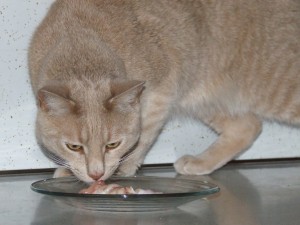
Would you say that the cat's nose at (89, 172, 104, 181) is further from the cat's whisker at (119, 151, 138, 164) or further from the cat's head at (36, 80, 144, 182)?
the cat's whisker at (119, 151, 138, 164)

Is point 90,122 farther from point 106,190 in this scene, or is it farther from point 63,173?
point 63,173

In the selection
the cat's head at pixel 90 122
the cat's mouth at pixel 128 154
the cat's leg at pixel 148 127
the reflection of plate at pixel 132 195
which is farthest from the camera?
the cat's leg at pixel 148 127

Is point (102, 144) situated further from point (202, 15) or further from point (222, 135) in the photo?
point (222, 135)

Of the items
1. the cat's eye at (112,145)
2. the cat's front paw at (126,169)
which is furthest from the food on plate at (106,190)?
the cat's front paw at (126,169)

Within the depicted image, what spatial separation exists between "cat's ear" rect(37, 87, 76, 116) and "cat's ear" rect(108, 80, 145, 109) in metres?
0.13

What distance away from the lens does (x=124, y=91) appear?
2.14m

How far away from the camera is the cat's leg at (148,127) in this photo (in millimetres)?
2600

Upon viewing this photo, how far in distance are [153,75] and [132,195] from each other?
2.14 feet

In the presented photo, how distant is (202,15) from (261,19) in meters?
0.25

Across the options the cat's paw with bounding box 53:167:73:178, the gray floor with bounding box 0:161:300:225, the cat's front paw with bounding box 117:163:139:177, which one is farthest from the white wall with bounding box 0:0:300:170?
the cat's front paw with bounding box 117:163:139:177

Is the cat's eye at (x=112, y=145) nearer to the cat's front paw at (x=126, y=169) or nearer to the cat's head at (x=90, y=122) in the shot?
the cat's head at (x=90, y=122)

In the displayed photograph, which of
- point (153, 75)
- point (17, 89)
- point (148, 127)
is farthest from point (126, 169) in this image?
point (17, 89)

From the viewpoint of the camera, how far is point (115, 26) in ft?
8.23

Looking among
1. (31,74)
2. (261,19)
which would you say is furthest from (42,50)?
(261,19)
